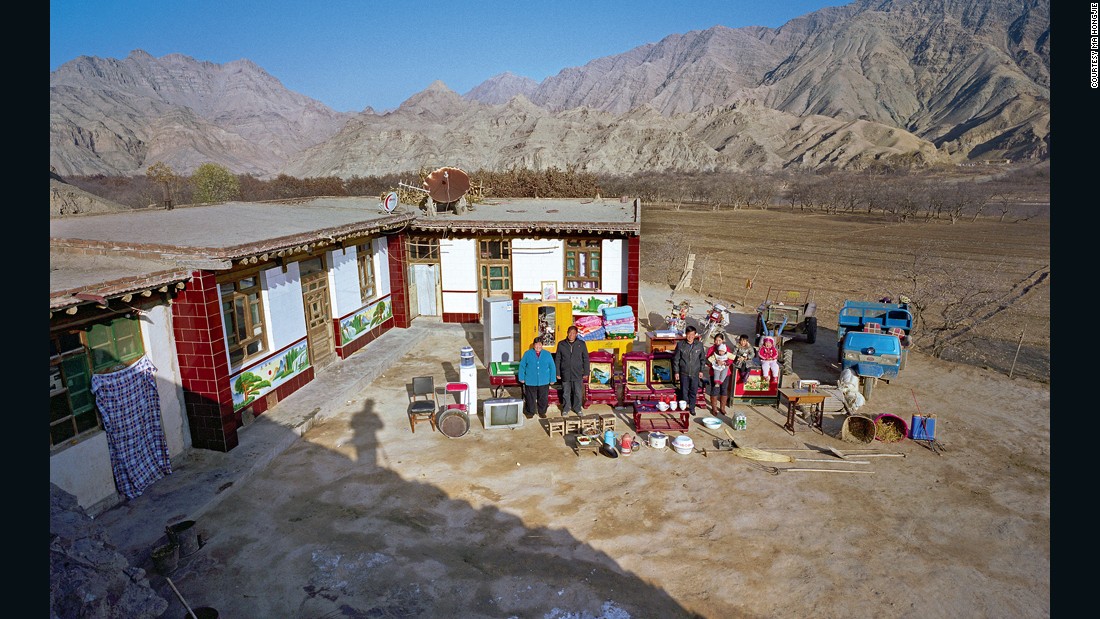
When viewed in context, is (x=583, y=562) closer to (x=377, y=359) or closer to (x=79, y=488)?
(x=79, y=488)

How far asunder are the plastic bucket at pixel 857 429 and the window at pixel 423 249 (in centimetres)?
1234

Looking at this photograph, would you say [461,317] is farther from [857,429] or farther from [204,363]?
[857,429]

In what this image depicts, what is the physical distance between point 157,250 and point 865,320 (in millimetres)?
15942

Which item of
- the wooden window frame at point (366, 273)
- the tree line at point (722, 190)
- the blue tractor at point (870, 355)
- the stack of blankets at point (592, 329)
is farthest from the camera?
the tree line at point (722, 190)

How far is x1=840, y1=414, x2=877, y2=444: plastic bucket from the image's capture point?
1044 centimetres

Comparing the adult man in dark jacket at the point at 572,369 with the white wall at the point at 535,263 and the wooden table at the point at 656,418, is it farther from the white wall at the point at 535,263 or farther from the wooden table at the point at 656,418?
the white wall at the point at 535,263

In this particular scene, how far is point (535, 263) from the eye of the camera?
1712cm

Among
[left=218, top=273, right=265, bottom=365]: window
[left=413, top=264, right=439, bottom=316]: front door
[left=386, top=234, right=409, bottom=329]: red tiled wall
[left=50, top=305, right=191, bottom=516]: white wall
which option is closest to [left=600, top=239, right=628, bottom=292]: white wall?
[left=413, top=264, right=439, bottom=316]: front door

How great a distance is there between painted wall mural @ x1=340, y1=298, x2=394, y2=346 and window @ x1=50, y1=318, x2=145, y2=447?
241 inches

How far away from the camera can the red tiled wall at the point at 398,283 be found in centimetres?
1722

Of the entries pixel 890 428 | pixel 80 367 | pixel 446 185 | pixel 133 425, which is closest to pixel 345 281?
pixel 446 185

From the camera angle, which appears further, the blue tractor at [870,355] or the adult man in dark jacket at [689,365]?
the blue tractor at [870,355]

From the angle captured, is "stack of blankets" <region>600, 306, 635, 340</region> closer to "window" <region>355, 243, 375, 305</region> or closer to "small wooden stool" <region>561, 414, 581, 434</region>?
"small wooden stool" <region>561, 414, 581, 434</region>

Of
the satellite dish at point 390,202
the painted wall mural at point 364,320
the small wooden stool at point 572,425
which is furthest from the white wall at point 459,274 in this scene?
the small wooden stool at point 572,425
